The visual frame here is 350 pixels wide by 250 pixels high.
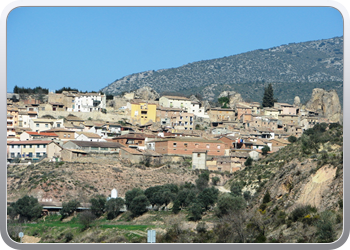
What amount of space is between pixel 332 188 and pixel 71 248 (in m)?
8.42

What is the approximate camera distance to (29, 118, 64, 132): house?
5053 centimetres

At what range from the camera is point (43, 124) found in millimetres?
50812

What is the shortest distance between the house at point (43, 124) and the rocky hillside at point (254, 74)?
5273cm

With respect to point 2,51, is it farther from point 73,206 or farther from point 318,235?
point 73,206

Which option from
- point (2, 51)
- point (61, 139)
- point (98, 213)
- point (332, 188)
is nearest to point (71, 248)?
point (2, 51)

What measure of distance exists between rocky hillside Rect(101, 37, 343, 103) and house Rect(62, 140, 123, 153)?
2345 inches

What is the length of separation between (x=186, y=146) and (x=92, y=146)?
804 centimetres

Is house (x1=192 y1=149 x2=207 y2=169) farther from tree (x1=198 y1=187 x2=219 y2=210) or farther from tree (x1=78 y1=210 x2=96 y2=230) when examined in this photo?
tree (x1=78 y1=210 x2=96 y2=230)

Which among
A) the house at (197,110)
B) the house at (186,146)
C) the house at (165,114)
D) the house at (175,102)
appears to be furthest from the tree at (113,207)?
the house at (175,102)

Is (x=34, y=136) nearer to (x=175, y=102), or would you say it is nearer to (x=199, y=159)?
(x=199, y=159)

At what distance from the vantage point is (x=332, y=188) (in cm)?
1455

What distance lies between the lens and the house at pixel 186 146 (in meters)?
44.3

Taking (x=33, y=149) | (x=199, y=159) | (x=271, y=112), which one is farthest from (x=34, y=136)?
(x=271, y=112)

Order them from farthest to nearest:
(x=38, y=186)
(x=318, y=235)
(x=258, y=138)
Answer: (x=258, y=138) < (x=38, y=186) < (x=318, y=235)
